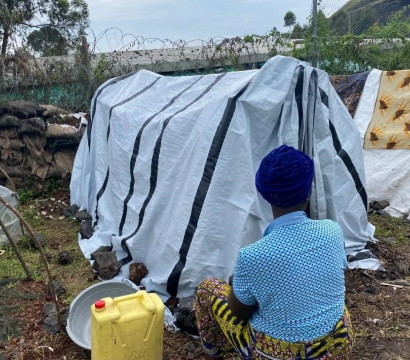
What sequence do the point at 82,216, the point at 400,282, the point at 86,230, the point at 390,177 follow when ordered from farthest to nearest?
the point at 390,177
the point at 82,216
the point at 86,230
the point at 400,282

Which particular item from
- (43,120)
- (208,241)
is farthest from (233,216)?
(43,120)

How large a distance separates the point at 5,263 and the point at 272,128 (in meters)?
2.56

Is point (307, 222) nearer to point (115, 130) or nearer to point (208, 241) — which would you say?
point (208, 241)

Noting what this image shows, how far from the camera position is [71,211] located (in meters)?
5.15

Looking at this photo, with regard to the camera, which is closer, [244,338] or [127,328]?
[244,338]

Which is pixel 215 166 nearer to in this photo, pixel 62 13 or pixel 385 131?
pixel 385 131

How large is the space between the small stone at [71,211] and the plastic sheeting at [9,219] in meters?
0.78

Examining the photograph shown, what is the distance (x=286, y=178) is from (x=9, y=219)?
343 cm

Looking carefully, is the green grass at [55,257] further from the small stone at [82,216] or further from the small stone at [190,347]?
the small stone at [190,347]

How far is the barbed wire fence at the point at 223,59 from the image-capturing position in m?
6.69

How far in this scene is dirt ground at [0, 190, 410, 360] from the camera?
265cm

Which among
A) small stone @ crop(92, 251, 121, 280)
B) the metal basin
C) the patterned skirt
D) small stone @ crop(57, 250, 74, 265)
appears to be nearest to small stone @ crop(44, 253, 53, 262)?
small stone @ crop(57, 250, 74, 265)

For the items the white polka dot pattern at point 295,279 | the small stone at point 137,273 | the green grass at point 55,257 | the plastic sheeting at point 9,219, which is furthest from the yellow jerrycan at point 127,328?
the plastic sheeting at point 9,219

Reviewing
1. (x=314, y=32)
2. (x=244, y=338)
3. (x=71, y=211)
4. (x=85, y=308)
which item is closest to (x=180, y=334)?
(x=85, y=308)
